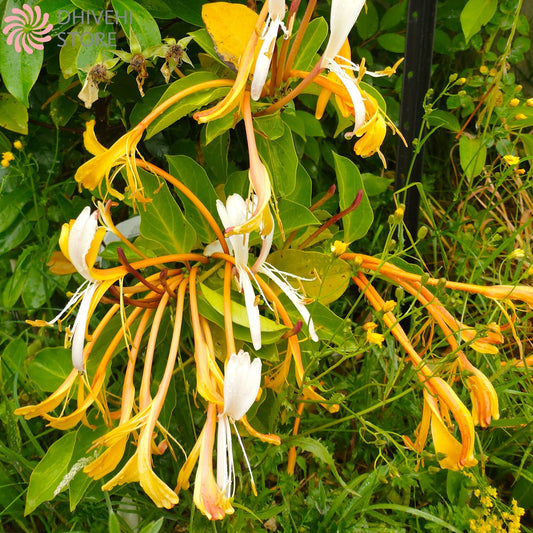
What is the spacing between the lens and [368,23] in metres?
1.22

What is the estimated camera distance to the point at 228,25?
734 mm

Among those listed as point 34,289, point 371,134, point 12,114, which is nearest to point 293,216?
point 371,134

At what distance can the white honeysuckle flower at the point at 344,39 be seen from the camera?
593 millimetres

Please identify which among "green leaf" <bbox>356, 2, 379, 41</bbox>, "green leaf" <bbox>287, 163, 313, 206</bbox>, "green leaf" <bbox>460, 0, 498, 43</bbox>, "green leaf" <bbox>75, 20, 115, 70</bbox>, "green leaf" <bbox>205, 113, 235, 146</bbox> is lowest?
"green leaf" <bbox>287, 163, 313, 206</bbox>

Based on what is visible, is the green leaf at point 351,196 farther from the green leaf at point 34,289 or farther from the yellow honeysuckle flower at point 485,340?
the green leaf at point 34,289

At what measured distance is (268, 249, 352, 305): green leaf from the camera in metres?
0.82

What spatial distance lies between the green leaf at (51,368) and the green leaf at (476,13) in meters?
0.90

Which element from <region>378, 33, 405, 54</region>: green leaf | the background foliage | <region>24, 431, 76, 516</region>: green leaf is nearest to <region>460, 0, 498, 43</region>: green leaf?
the background foliage

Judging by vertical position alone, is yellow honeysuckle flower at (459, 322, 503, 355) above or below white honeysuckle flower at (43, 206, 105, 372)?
below

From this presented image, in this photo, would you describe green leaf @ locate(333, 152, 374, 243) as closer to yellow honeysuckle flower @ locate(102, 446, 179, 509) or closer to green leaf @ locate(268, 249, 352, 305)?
green leaf @ locate(268, 249, 352, 305)

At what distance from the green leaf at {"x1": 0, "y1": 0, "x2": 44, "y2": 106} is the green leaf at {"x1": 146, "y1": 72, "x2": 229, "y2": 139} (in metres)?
0.19

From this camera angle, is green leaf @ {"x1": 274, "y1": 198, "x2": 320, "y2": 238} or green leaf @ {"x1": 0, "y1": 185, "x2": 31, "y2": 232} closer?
green leaf @ {"x1": 274, "y1": 198, "x2": 320, "y2": 238}

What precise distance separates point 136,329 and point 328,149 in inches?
25.9

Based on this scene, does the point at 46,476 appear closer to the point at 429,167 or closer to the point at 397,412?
the point at 397,412
